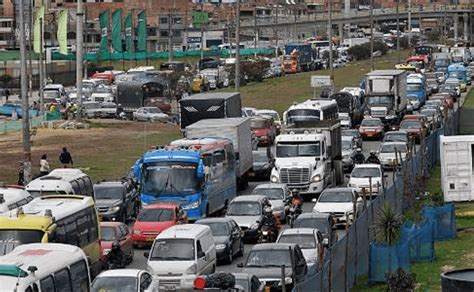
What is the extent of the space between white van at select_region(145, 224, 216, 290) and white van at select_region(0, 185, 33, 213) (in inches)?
170

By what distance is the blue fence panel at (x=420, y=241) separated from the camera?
3503 cm

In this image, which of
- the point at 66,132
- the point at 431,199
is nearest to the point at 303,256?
the point at 431,199

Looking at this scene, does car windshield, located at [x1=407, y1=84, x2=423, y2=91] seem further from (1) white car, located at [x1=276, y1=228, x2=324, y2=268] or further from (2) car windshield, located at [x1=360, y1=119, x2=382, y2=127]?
(1) white car, located at [x1=276, y1=228, x2=324, y2=268]

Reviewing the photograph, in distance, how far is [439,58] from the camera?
433ft

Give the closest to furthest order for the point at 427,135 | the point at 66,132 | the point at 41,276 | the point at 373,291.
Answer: the point at 41,276 → the point at 373,291 → the point at 427,135 → the point at 66,132

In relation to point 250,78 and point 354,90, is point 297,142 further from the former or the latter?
point 250,78

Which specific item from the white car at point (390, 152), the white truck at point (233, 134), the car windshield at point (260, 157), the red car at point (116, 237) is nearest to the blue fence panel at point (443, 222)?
the red car at point (116, 237)

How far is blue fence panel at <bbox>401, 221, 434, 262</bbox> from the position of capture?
115 feet

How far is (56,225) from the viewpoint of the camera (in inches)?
1188

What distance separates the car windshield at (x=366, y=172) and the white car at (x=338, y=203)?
20.2 ft

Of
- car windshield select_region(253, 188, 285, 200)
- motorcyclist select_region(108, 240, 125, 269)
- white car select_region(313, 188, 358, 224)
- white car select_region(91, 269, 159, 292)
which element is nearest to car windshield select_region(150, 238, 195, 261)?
motorcyclist select_region(108, 240, 125, 269)

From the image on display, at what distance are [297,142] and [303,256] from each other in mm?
18446

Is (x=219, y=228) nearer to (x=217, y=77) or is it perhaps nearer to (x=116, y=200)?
(x=116, y=200)

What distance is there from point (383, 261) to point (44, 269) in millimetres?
9844
